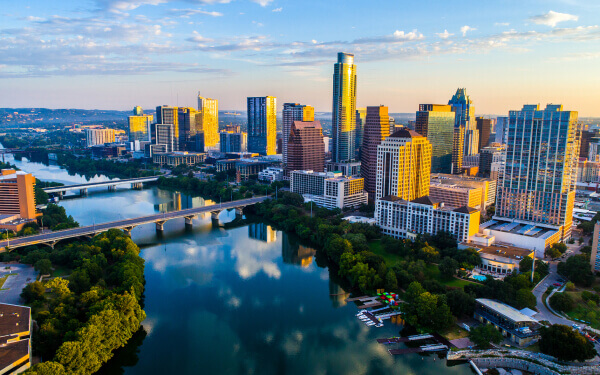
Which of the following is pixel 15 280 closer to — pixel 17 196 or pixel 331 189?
pixel 17 196

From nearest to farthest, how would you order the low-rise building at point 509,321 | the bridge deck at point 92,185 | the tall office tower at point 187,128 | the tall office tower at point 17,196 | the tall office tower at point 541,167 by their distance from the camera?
1. the low-rise building at point 509,321
2. the tall office tower at point 541,167
3. the tall office tower at point 17,196
4. the bridge deck at point 92,185
5. the tall office tower at point 187,128

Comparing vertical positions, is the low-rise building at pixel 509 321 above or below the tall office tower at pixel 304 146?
below

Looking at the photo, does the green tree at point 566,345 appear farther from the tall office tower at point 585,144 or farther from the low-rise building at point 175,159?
the low-rise building at point 175,159

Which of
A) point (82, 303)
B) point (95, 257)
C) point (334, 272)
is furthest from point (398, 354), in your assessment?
point (95, 257)

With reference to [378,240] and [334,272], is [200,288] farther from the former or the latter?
[378,240]

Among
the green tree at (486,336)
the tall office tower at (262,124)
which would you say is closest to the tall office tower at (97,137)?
the tall office tower at (262,124)

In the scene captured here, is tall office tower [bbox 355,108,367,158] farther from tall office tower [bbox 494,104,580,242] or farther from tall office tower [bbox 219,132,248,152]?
tall office tower [bbox 494,104,580,242]

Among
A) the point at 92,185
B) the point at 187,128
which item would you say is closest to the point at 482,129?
the point at 187,128
